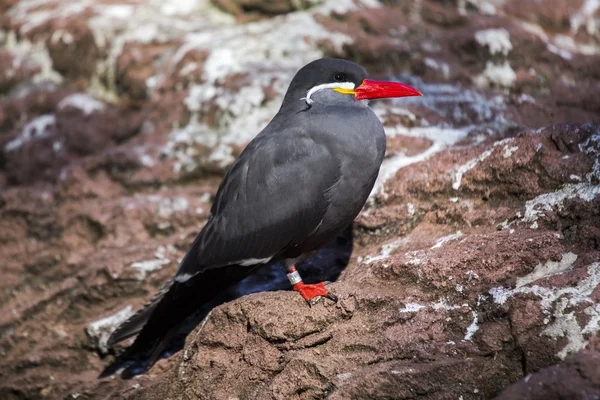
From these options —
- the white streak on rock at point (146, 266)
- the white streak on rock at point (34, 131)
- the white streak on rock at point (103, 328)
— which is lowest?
the white streak on rock at point (103, 328)

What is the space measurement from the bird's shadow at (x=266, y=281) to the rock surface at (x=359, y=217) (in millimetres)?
31

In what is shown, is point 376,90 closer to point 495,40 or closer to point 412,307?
point 412,307

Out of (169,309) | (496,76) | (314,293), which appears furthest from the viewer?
(496,76)

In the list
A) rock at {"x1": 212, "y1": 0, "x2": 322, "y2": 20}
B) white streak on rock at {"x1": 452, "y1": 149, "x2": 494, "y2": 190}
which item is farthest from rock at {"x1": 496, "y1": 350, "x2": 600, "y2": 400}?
rock at {"x1": 212, "y1": 0, "x2": 322, "y2": 20}

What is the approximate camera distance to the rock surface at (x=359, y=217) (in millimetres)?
3707

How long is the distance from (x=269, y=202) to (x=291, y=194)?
169mm

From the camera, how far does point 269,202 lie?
4.47 m

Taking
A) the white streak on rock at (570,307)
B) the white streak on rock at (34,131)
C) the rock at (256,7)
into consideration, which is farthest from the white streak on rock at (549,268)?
the white streak on rock at (34,131)

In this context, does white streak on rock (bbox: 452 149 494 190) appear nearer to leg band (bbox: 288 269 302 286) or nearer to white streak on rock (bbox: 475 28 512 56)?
leg band (bbox: 288 269 302 286)

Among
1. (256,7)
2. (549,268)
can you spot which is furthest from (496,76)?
(549,268)

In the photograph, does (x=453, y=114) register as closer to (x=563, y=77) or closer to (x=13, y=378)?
(x=563, y=77)

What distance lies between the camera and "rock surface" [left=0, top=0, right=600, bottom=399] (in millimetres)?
3707

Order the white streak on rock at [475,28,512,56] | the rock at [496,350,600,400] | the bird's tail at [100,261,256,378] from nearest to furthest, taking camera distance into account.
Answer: the rock at [496,350,600,400] < the bird's tail at [100,261,256,378] < the white streak on rock at [475,28,512,56]

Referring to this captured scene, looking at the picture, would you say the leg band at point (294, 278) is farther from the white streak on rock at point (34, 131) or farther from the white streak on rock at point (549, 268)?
the white streak on rock at point (34, 131)
